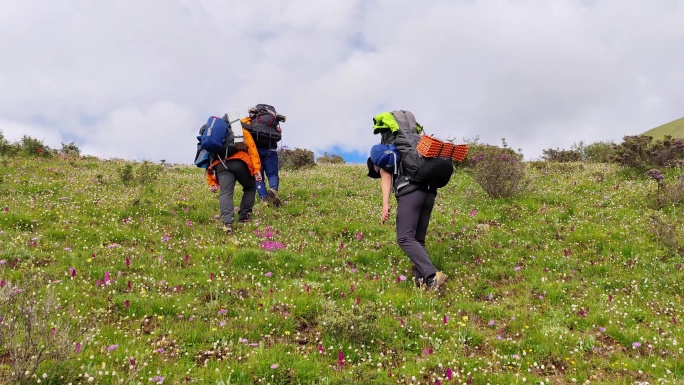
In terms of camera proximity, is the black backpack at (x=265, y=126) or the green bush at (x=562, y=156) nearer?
the black backpack at (x=265, y=126)

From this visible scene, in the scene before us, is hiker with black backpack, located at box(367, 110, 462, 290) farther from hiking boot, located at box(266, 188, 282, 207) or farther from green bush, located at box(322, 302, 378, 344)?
hiking boot, located at box(266, 188, 282, 207)

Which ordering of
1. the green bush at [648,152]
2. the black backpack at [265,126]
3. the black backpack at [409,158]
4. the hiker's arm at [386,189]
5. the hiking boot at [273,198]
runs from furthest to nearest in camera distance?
the green bush at [648,152] → the hiking boot at [273,198] → the black backpack at [265,126] → the hiker's arm at [386,189] → the black backpack at [409,158]

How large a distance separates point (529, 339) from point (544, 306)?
134 centimetres

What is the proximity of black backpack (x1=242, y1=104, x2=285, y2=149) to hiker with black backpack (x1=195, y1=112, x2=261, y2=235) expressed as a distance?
1330 mm

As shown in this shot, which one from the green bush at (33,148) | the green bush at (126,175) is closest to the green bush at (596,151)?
the green bush at (126,175)

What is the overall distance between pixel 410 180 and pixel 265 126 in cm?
628

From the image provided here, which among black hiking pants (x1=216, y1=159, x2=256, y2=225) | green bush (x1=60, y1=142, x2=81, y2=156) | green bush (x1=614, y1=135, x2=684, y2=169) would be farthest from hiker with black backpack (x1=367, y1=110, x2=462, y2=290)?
green bush (x1=60, y1=142, x2=81, y2=156)

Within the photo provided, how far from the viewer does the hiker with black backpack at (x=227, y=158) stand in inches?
413

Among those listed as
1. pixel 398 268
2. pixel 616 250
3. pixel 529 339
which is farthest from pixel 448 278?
pixel 616 250

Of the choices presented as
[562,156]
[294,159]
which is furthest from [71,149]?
[562,156]

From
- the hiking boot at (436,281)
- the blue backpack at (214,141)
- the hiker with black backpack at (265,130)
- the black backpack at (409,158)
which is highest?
the hiker with black backpack at (265,130)

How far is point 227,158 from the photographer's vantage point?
10797mm

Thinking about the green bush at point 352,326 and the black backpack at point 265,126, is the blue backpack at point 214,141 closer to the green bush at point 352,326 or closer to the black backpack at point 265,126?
the black backpack at point 265,126

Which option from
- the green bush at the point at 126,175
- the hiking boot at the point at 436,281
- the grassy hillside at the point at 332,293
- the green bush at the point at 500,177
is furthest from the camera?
the green bush at the point at 126,175
